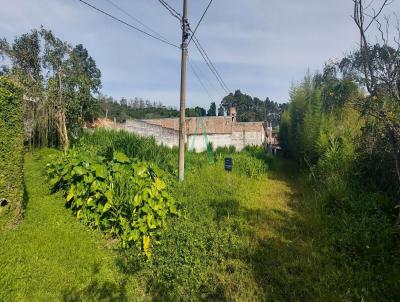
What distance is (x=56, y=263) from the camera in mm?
3551

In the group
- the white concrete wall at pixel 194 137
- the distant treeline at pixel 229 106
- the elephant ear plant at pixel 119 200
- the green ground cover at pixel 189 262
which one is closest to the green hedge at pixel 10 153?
the green ground cover at pixel 189 262

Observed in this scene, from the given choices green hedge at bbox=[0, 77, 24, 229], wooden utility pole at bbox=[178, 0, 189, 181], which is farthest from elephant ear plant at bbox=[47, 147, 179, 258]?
wooden utility pole at bbox=[178, 0, 189, 181]

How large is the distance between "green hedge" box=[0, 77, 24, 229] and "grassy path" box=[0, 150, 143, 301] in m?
0.31

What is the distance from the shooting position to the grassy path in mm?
Answer: 3104

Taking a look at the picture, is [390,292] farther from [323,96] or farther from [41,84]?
[41,84]

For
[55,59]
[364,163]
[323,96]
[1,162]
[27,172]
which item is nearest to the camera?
[1,162]

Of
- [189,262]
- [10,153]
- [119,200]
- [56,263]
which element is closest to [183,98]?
[119,200]

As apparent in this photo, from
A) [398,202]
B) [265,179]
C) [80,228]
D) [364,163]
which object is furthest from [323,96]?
[80,228]

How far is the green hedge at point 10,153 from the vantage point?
4.07 meters

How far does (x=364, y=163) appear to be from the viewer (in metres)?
7.23

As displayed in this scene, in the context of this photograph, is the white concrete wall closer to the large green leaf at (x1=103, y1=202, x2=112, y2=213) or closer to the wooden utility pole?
the wooden utility pole

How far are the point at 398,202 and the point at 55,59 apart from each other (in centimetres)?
1391

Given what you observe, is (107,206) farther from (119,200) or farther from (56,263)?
(56,263)

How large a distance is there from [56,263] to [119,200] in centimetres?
138
